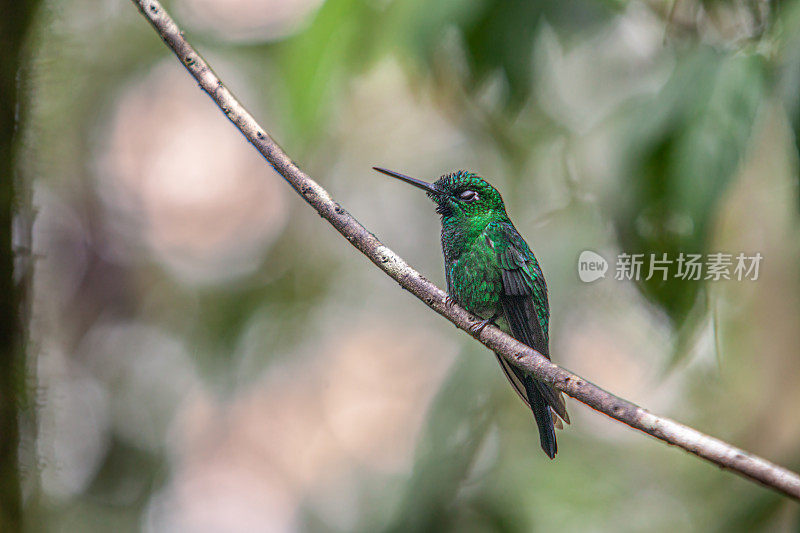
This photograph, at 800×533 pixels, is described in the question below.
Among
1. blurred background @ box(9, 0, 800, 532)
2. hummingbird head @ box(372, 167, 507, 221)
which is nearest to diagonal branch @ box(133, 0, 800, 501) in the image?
hummingbird head @ box(372, 167, 507, 221)

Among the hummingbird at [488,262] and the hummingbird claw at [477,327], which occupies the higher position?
the hummingbird at [488,262]

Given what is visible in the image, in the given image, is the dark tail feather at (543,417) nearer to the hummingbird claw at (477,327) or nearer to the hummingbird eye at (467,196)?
the hummingbird claw at (477,327)

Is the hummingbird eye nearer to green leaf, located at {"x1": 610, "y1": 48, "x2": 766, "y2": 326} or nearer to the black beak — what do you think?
the black beak

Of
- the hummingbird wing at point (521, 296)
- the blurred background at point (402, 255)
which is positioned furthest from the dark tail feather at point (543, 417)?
the blurred background at point (402, 255)

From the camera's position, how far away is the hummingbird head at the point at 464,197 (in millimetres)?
1604

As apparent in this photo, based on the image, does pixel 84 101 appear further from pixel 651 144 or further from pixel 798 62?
pixel 798 62

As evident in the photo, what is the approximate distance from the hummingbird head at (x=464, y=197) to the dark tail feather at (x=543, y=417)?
439 millimetres

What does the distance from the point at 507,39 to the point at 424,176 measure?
2.04m

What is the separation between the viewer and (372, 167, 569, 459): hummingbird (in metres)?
1.56

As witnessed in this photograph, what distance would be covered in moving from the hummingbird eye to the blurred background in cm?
67

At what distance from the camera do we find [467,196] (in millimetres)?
1633

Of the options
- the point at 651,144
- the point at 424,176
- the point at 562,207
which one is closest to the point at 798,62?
the point at 651,144

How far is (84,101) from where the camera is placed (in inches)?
208

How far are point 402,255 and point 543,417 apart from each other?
3.07m
